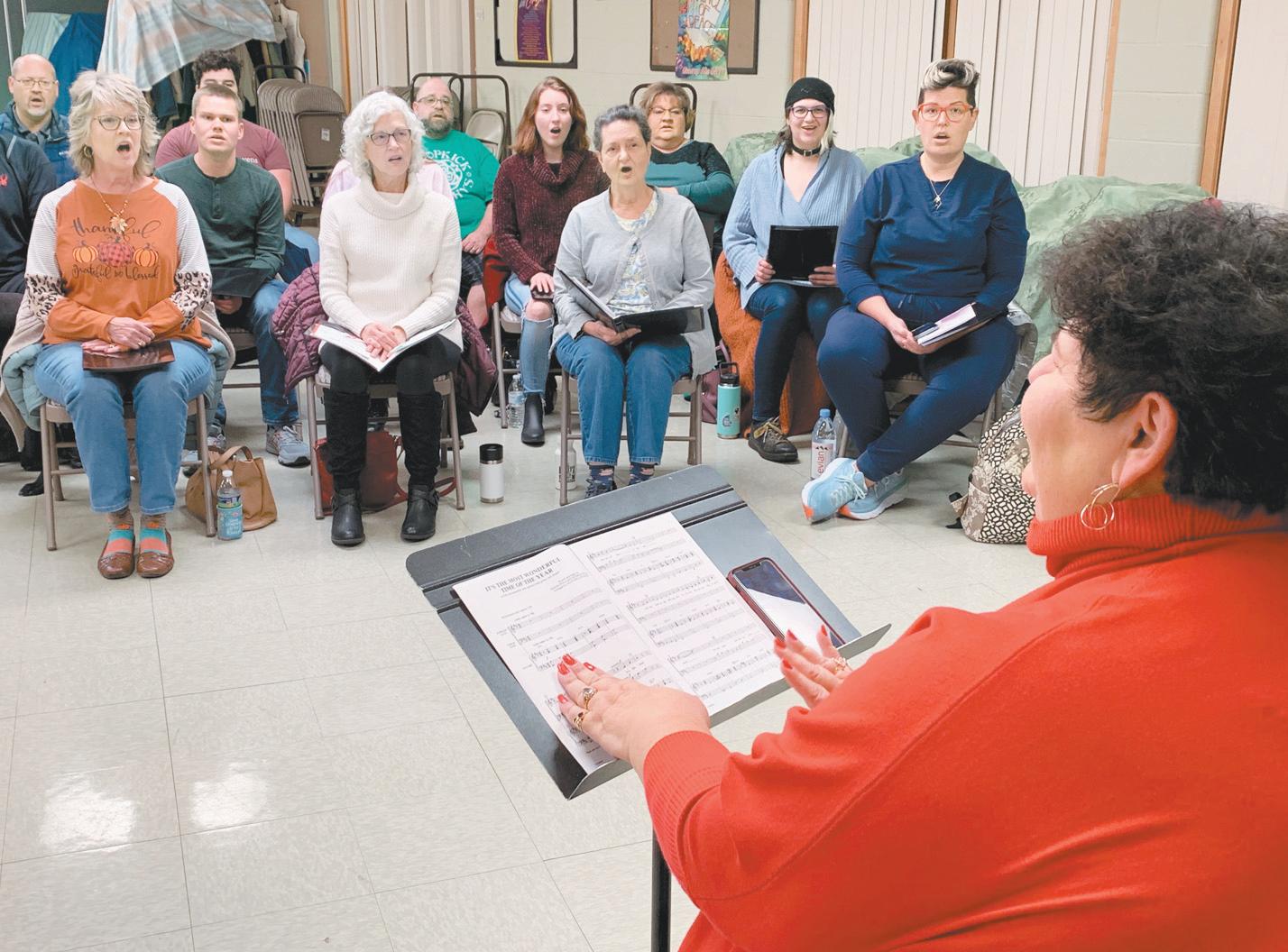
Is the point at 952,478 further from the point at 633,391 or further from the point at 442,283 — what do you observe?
the point at 442,283

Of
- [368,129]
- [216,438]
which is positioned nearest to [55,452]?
[216,438]

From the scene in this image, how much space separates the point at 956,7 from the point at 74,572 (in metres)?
4.29

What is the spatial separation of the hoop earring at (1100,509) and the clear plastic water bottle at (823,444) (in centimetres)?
352

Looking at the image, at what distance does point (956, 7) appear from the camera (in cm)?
567

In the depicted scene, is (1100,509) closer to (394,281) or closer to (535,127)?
(394,281)

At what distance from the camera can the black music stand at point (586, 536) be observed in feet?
4.33

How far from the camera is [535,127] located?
5098mm

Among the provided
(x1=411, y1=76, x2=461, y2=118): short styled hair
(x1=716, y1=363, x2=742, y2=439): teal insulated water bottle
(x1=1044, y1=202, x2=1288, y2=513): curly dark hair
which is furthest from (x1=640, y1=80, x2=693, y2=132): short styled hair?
(x1=1044, y1=202, x2=1288, y2=513): curly dark hair

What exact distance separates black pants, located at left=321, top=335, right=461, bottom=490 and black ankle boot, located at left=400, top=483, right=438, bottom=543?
4 cm

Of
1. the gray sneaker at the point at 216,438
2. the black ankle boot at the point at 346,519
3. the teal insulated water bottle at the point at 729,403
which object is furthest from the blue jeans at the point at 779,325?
the gray sneaker at the point at 216,438

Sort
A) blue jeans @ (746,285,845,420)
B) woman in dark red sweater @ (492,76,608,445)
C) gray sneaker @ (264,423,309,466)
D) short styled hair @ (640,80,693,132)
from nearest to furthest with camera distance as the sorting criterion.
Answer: gray sneaker @ (264,423,309,466) < blue jeans @ (746,285,845,420) < woman in dark red sweater @ (492,76,608,445) < short styled hair @ (640,80,693,132)

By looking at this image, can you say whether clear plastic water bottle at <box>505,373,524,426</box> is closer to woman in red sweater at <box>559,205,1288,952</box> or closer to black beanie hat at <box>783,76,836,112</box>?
black beanie hat at <box>783,76,836,112</box>

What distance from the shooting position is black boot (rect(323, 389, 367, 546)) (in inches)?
154

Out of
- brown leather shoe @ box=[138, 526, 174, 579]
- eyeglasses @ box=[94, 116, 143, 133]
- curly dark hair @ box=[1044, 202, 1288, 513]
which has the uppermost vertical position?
eyeglasses @ box=[94, 116, 143, 133]
